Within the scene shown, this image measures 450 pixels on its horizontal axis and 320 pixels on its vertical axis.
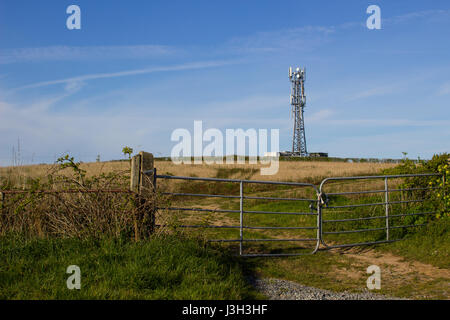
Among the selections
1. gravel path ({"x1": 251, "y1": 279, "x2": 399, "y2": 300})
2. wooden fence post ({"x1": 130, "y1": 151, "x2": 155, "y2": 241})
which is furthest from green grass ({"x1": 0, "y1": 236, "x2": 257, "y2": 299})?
wooden fence post ({"x1": 130, "y1": 151, "x2": 155, "y2": 241})

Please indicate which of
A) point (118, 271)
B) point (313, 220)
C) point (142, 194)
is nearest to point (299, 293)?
point (118, 271)

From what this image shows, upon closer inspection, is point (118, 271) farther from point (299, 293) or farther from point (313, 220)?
point (313, 220)

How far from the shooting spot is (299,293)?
4.96 metres

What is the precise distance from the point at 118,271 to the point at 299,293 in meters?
2.44

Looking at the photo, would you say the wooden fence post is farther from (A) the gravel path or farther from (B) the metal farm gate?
(A) the gravel path

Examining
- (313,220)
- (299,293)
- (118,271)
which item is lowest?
(299,293)

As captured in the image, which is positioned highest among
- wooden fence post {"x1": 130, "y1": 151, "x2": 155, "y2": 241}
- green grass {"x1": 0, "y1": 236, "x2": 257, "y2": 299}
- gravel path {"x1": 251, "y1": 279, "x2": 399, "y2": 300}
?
wooden fence post {"x1": 130, "y1": 151, "x2": 155, "y2": 241}

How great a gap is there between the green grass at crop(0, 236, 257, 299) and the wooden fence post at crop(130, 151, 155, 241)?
1.47 ft

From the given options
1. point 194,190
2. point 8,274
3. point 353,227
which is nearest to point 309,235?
point 353,227

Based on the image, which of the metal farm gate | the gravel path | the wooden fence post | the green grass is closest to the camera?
the green grass

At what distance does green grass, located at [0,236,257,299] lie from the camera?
13.9 feet

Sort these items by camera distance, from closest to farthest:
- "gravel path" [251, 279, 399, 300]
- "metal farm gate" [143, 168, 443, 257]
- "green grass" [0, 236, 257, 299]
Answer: "green grass" [0, 236, 257, 299] → "gravel path" [251, 279, 399, 300] → "metal farm gate" [143, 168, 443, 257]

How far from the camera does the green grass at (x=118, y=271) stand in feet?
13.9

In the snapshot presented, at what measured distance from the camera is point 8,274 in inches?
187
